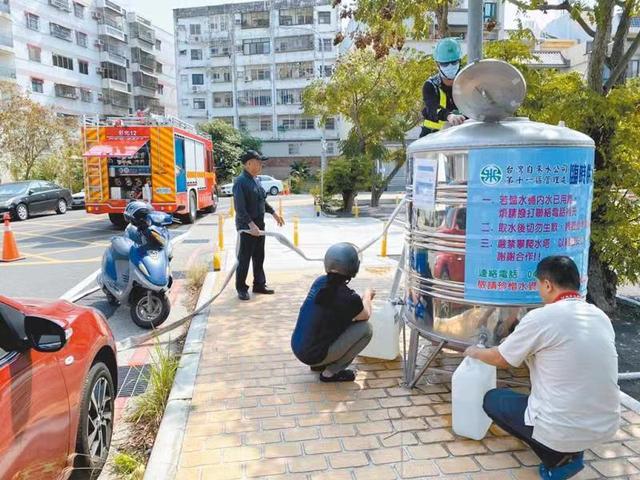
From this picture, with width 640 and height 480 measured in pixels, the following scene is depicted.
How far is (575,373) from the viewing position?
103 inches

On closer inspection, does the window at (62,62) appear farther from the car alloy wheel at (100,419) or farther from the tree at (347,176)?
the car alloy wheel at (100,419)

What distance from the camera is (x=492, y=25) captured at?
25.7 ft

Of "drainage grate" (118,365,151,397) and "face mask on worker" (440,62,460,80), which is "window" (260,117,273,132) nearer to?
"face mask on worker" (440,62,460,80)

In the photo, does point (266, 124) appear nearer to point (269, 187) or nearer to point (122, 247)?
point (269, 187)

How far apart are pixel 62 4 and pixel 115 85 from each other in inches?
324

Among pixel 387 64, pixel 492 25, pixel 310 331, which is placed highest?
pixel 387 64

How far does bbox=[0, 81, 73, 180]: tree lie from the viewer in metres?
24.5

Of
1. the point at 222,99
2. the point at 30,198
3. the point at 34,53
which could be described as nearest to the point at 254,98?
the point at 222,99

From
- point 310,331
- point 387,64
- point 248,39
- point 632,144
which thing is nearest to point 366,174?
point 387,64

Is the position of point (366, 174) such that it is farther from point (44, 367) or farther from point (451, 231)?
point (44, 367)

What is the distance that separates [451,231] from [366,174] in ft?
53.1

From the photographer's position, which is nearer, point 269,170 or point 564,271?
point 564,271

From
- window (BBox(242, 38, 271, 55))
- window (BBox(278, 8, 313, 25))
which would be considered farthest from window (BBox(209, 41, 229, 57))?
window (BBox(278, 8, 313, 25))

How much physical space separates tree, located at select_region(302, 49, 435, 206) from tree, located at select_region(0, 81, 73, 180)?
13.1 meters
